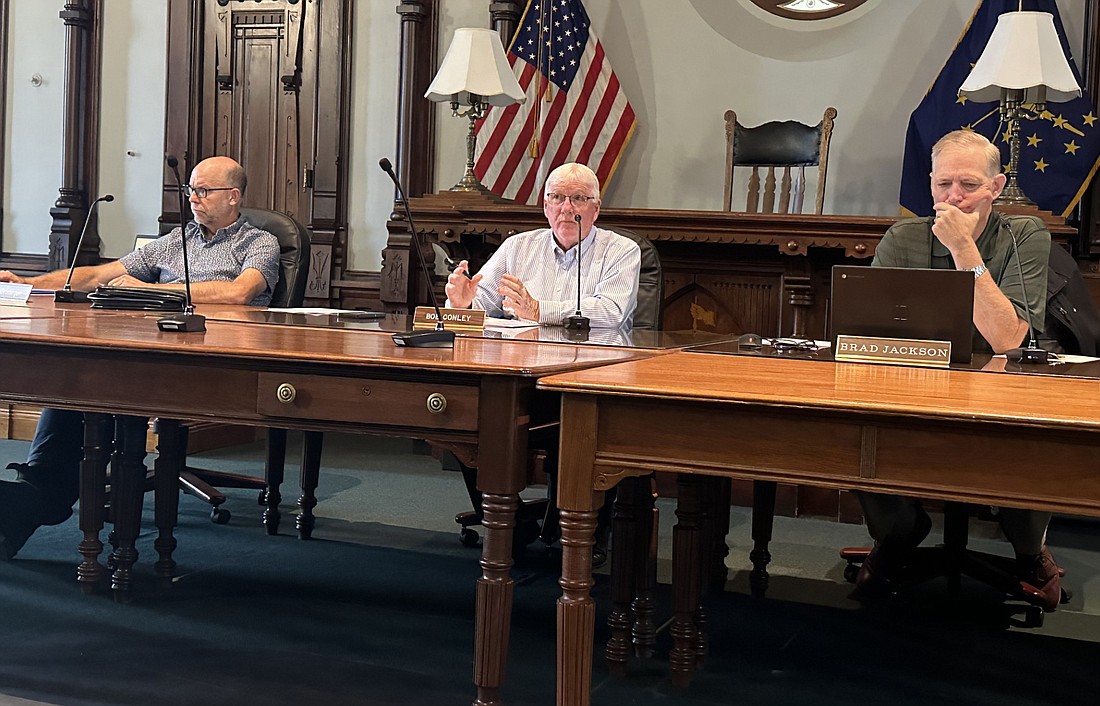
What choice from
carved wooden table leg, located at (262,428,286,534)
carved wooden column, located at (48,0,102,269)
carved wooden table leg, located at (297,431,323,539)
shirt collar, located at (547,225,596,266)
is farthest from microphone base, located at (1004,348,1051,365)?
carved wooden column, located at (48,0,102,269)

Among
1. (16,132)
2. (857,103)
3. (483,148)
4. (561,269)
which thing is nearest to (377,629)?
(561,269)

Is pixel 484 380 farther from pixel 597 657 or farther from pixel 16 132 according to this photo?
pixel 16 132

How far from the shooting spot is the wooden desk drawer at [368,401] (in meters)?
1.96

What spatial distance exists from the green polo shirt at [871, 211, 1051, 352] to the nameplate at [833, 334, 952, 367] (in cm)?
62

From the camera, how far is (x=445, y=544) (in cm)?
358

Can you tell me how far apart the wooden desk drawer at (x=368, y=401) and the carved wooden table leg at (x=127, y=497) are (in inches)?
38.6

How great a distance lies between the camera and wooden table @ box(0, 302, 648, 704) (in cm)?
194

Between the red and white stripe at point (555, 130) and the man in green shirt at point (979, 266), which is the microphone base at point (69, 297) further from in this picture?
the red and white stripe at point (555, 130)

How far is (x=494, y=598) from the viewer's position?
195 cm

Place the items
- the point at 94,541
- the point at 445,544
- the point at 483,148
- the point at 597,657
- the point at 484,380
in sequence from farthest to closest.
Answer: the point at 483,148 → the point at 445,544 → the point at 94,541 → the point at 597,657 → the point at 484,380

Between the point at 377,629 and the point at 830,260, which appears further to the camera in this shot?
the point at 830,260

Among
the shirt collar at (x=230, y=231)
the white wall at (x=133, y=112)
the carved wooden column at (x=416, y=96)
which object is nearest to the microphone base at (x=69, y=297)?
the shirt collar at (x=230, y=231)

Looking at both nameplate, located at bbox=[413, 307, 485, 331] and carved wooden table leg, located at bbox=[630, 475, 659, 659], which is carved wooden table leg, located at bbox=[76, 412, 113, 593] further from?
carved wooden table leg, located at bbox=[630, 475, 659, 659]

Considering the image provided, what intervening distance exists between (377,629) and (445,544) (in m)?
0.89
